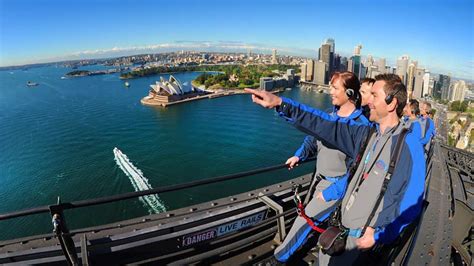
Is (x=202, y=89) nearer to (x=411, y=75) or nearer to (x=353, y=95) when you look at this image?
(x=411, y=75)

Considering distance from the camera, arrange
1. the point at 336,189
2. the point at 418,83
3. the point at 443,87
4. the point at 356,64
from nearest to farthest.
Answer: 1. the point at 336,189
2. the point at 418,83
3. the point at 443,87
4. the point at 356,64

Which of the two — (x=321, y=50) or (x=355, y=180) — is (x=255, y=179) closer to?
(x=355, y=180)

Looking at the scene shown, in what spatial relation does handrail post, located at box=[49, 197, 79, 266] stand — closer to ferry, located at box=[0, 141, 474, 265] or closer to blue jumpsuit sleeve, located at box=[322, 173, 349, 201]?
ferry, located at box=[0, 141, 474, 265]

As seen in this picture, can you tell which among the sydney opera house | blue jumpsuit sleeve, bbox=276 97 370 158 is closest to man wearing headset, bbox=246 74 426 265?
blue jumpsuit sleeve, bbox=276 97 370 158

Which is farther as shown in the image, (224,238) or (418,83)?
(418,83)

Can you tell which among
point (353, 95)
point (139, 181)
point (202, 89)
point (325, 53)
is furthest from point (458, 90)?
point (353, 95)

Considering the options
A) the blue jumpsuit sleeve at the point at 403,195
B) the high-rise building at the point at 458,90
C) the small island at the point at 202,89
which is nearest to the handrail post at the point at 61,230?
the blue jumpsuit sleeve at the point at 403,195

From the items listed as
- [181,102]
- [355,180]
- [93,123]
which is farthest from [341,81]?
[181,102]

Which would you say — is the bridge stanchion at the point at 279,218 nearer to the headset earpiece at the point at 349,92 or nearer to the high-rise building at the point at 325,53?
the headset earpiece at the point at 349,92
